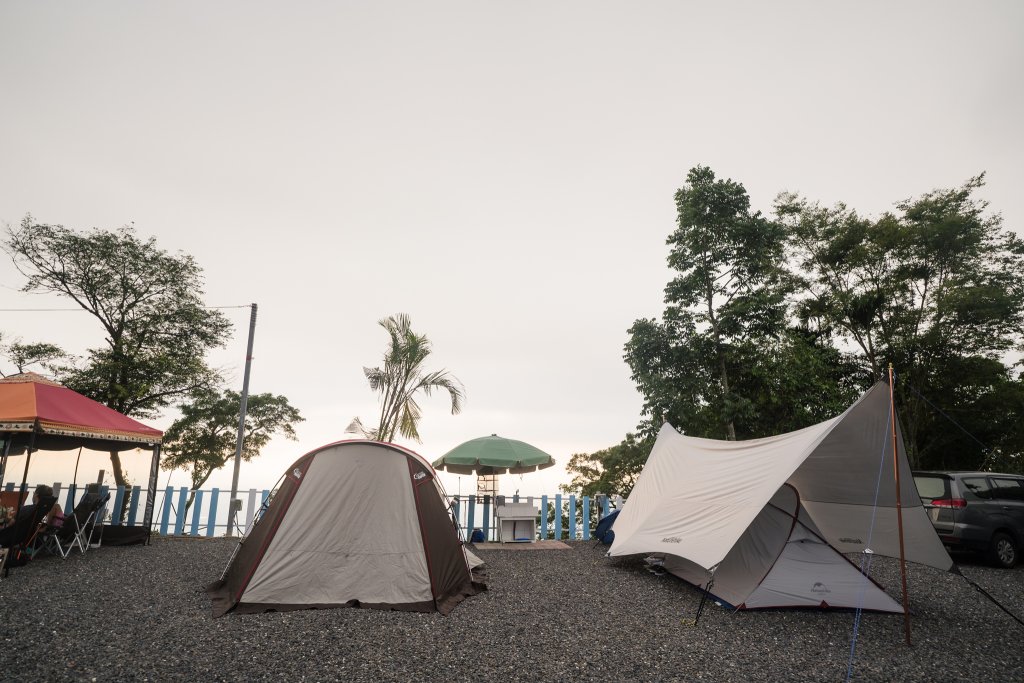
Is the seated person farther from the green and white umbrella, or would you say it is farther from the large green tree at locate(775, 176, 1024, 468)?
the large green tree at locate(775, 176, 1024, 468)

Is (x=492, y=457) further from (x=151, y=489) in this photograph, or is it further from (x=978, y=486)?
(x=978, y=486)

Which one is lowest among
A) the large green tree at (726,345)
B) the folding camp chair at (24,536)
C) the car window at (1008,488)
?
the folding camp chair at (24,536)

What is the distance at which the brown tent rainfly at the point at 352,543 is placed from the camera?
214 inches

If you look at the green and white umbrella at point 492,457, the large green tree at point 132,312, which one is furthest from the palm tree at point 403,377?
the large green tree at point 132,312

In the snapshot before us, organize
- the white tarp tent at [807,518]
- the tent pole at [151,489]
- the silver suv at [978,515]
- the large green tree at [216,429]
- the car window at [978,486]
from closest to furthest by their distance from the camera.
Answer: the white tarp tent at [807,518]
the silver suv at [978,515]
the car window at [978,486]
the tent pole at [151,489]
the large green tree at [216,429]

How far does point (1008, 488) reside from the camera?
30.3 ft

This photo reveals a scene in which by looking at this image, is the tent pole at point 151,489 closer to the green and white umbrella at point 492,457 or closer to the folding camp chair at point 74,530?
the folding camp chair at point 74,530

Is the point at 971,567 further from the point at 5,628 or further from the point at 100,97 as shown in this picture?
the point at 100,97

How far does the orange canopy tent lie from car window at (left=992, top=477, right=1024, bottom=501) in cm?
1590

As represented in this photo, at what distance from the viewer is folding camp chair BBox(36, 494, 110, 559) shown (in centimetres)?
823

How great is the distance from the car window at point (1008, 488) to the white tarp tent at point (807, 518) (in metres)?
5.52

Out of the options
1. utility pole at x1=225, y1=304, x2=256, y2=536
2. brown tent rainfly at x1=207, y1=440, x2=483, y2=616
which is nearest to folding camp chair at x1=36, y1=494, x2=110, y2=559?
utility pole at x1=225, y1=304, x2=256, y2=536

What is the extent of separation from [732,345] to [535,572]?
13248mm

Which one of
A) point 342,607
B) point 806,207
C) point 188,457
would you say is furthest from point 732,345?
point 188,457
